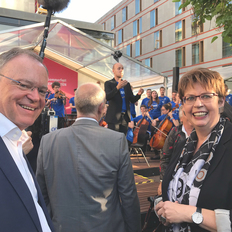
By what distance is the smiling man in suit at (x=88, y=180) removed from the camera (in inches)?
67.7

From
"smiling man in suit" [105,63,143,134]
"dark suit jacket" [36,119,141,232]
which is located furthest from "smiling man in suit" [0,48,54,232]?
"smiling man in suit" [105,63,143,134]

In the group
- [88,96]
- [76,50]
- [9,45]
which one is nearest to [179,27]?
[76,50]

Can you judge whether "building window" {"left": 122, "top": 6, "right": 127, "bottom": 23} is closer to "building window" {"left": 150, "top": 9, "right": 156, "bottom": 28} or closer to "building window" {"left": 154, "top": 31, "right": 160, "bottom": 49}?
"building window" {"left": 150, "top": 9, "right": 156, "bottom": 28}

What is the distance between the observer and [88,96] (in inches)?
77.6

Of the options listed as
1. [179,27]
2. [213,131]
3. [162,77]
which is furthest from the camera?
[179,27]

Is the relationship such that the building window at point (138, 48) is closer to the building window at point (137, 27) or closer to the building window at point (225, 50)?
the building window at point (137, 27)

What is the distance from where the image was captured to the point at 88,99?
1.96m

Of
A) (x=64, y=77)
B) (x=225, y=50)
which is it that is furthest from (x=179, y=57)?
(x=64, y=77)

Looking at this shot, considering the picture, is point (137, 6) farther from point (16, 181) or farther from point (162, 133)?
point (16, 181)

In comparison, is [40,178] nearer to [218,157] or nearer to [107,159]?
[107,159]

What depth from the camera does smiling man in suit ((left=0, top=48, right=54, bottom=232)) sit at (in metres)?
0.73

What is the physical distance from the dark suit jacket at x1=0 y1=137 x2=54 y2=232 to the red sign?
14.0m

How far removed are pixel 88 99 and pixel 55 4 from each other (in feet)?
8.42

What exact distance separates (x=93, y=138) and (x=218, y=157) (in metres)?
0.89
